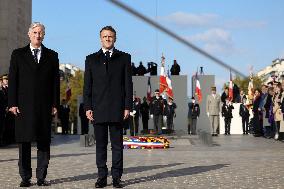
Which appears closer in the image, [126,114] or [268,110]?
[126,114]

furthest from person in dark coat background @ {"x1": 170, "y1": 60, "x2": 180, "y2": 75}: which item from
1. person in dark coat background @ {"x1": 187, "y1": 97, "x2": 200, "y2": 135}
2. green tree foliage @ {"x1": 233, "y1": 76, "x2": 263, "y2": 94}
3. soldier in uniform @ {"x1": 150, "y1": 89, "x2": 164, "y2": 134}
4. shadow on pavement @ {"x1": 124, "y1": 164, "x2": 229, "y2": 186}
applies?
green tree foliage @ {"x1": 233, "y1": 76, "x2": 263, "y2": 94}

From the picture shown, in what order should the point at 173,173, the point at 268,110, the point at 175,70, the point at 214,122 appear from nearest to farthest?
the point at 173,173 → the point at 268,110 → the point at 214,122 → the point at 175,70

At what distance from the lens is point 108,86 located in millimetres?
7828

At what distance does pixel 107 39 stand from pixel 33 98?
1.13m

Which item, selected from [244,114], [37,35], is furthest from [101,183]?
[244,114]

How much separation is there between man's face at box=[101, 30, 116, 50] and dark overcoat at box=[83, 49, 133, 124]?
11 centimetres

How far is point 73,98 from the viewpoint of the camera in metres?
85.6

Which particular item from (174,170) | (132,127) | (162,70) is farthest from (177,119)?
(174,170)

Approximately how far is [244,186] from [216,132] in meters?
19.1

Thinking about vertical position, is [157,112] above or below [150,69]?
below

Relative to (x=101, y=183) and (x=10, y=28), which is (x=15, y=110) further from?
(x=10, y=28)

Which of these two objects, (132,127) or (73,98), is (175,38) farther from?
(73,98)

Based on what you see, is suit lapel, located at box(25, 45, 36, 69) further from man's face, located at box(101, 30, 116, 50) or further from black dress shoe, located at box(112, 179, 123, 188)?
black dress shoe, located at box(112, 179, 123, 188)

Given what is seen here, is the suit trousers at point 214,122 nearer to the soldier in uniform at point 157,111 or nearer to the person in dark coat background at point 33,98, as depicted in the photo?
the soldier in uniform at point 157,111
